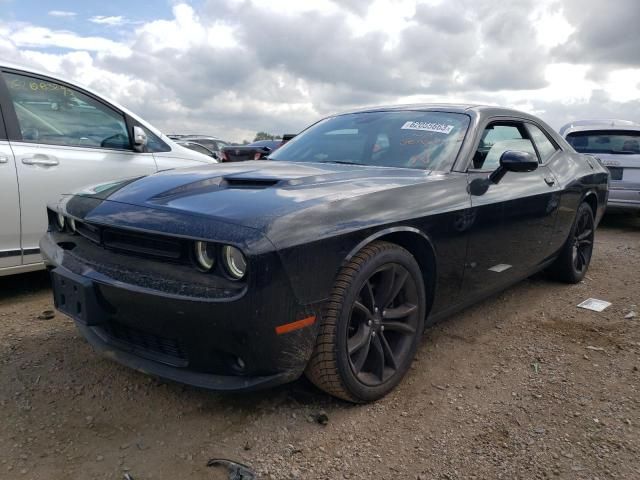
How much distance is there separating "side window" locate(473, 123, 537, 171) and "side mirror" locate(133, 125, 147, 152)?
2.57 metres

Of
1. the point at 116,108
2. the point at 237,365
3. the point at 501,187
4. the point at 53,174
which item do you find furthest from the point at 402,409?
the point at 116,108

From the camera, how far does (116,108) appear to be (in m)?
4.20

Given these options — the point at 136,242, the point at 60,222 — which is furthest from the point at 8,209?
the point at 136,242

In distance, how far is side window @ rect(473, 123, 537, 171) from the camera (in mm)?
3122

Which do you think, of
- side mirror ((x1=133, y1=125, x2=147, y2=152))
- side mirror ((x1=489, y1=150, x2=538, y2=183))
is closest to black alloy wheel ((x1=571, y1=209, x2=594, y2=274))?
side mirror ((x1=489, y1=150, x2=538, y2=183))

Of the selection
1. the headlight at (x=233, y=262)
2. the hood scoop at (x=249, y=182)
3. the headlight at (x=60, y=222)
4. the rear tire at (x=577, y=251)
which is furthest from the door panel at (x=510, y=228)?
the headlight at (x=60, y=222)

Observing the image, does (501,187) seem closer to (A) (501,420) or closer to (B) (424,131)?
(B) (424,131)

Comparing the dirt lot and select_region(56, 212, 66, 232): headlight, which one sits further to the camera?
select_region(56, 212, 66, 232): headlight

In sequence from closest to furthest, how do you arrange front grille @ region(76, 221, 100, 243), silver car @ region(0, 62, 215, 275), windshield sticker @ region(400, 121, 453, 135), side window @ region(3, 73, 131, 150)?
front grille @ region(76, 221, 100, 243)
windshield sticker @ region(400, 121, 453, 135)
silver car @ region(0, 62, 215, 275)
side window @ region(3, 73, 131, 150)

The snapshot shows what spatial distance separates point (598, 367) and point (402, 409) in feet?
4.00

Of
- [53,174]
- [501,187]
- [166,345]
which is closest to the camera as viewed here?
[166,345]

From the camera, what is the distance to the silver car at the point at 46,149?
3.44 meters

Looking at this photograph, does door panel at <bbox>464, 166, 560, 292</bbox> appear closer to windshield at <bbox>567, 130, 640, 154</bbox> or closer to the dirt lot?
the dirt lot

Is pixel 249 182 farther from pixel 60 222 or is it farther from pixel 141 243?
pixel 60 222
